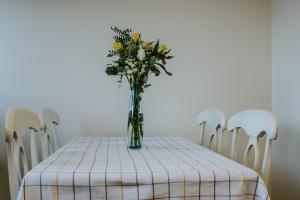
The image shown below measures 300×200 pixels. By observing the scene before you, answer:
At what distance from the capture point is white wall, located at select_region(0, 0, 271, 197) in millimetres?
2293

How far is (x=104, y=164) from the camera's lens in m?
Result: 1.12

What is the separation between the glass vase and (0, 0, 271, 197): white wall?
2.56 ft

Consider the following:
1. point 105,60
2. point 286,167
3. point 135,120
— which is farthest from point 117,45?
point 286,167

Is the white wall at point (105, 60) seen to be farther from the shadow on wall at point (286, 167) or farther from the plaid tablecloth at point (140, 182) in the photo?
the plaid tablecloth at point (140, 182)

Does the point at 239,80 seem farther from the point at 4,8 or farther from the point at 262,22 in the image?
the point at 4,8

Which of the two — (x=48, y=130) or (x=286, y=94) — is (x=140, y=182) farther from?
(x=286, y=94)

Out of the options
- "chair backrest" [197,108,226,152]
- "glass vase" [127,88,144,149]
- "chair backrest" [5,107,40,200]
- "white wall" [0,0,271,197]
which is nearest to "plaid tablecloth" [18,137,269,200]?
"chair backrest" [5,107,40,200]

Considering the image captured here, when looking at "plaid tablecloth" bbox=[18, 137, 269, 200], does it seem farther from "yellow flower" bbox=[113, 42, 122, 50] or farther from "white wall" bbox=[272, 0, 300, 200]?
"white wall" bbox=[272, 0, 300, 200]

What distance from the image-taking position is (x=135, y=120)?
5.13 feet

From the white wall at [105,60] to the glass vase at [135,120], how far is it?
0.78 m

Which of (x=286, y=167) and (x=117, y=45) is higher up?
(x=117, y=45)

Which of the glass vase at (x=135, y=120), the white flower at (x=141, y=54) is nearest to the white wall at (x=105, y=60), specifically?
the glass vase at (x=135, y=120)

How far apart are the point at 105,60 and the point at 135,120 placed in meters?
0.94

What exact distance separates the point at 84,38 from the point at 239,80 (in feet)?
4.30
